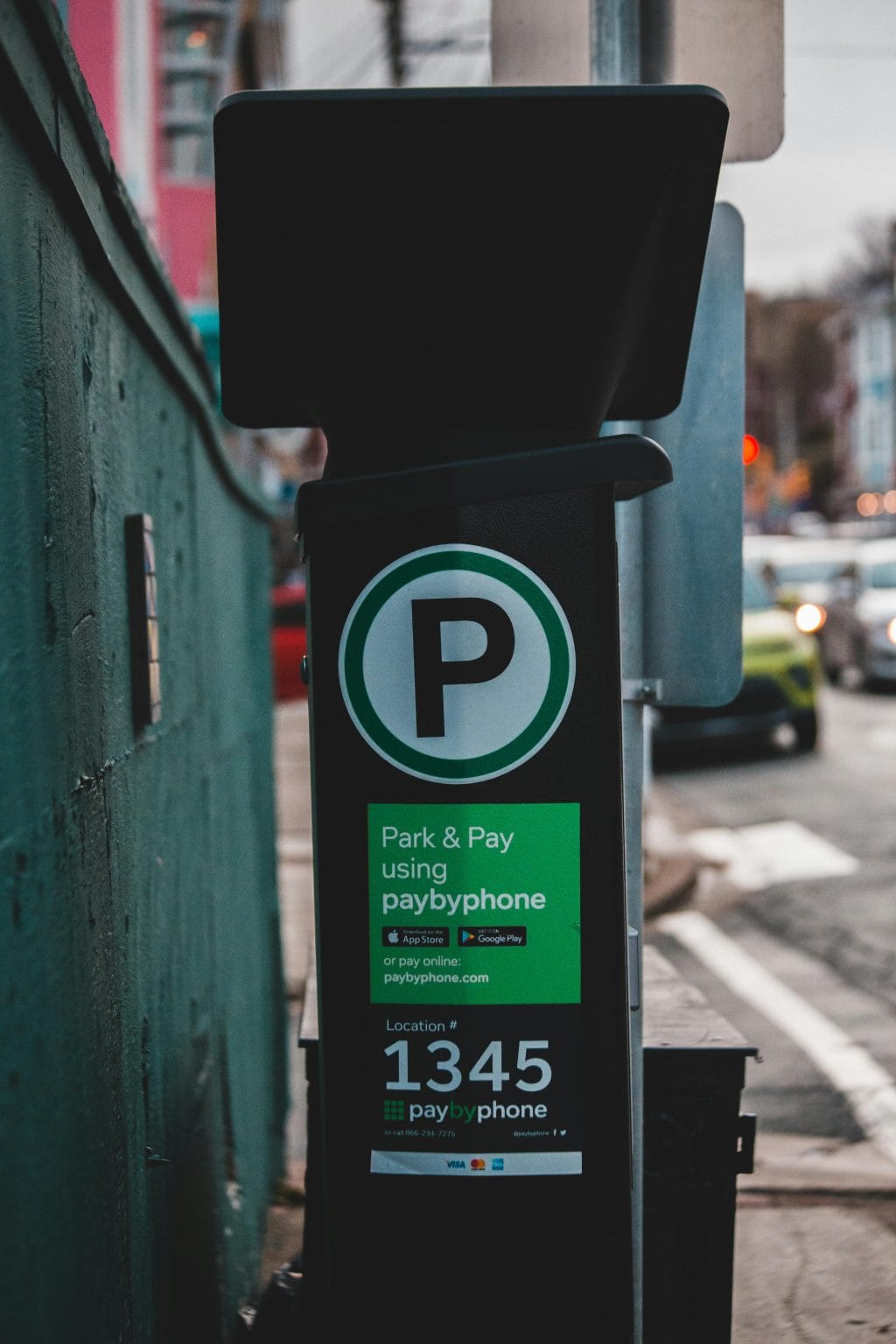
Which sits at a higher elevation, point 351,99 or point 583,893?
point 351,99

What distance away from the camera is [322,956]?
2006 mm

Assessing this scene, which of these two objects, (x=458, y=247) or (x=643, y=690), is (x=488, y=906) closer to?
(x=643, y=690)

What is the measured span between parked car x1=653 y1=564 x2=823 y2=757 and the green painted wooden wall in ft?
31.4

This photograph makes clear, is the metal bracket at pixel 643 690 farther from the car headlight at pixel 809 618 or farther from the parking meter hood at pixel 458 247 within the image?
the car headlight at pixel 809 618

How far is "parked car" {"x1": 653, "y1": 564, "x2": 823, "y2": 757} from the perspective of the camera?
12969 mm

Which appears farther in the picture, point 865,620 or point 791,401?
point 791,401

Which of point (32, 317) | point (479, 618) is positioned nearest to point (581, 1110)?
point (479, 618)

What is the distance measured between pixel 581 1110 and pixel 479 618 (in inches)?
26.1

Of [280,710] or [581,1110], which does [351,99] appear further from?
[280,710]

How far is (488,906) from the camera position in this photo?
1967 millimetres

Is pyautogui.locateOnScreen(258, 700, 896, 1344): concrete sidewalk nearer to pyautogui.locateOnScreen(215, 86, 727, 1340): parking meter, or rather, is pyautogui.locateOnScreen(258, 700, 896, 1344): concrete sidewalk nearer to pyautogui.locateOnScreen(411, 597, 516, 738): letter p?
pyautogui.locateOnScreen(215, 86, 727, 1340): parking meter

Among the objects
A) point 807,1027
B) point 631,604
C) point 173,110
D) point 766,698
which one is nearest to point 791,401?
point 173,110

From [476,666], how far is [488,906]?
1.04 ft

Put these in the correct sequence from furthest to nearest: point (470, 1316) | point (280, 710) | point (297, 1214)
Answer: point (280, 710) → point (297, 1214) → point (470, 1316)
